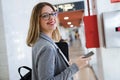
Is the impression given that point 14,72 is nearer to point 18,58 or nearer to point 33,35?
point 18,58

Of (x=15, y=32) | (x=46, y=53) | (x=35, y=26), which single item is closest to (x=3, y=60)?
(x=15, y=32)

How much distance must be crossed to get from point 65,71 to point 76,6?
4982 mm

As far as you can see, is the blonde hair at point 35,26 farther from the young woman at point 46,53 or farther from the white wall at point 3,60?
the white wall at point 3,60

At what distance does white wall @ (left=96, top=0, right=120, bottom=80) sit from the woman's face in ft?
1.08

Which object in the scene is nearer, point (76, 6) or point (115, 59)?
point (115, 59)

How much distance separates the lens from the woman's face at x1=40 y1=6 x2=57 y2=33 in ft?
4.00

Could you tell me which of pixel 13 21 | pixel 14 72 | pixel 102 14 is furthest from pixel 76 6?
pixel 102 14

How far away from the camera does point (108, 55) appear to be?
54.4 inches

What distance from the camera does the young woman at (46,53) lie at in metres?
1.09

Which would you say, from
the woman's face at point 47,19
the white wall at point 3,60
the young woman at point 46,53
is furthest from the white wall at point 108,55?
the white wall at point 3,60

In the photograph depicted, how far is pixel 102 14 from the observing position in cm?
133

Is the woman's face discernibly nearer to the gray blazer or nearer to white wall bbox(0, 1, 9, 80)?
the gray blazer

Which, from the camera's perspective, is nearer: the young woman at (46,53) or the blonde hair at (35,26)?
the young woman at (46,53)

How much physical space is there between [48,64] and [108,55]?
0.49 m
